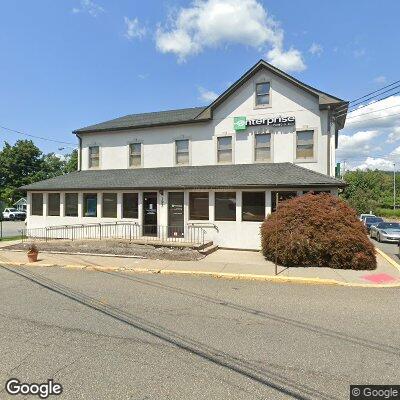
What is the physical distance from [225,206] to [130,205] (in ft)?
17.8

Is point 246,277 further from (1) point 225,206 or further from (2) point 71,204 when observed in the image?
(2) point 71,204

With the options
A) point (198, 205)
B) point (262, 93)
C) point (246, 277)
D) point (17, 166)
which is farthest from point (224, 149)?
point (17, 166)

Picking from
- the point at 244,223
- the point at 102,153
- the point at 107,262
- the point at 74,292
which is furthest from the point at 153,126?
the point at 74,292

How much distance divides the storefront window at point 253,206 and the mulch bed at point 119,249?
11.7 feet

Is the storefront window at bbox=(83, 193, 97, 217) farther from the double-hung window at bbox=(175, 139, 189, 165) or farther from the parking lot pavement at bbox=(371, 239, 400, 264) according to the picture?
the parking lot pavement at bbox=(371, 239, 400, 264)

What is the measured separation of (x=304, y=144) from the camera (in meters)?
16.5

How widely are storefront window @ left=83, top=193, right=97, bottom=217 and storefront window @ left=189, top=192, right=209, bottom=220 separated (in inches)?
234

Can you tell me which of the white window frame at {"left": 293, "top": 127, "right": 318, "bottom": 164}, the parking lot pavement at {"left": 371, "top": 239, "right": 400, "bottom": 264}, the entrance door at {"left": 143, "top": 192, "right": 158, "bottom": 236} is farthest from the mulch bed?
the parking lot pavement at {"left": 371, "top": 239, "right": 400, "bottom": 264}

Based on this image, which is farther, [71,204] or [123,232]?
[71,204]

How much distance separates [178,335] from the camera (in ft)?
18.2

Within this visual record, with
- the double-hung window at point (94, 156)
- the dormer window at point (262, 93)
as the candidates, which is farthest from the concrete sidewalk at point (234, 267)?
the double-hung window at point (94, 156)

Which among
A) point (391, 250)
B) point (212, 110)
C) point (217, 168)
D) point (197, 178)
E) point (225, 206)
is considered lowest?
point (391, 250)

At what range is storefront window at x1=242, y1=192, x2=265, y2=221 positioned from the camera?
15.4m

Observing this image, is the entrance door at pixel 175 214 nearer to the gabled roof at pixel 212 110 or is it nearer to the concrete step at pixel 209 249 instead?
the concrete step at pixel 209 249
